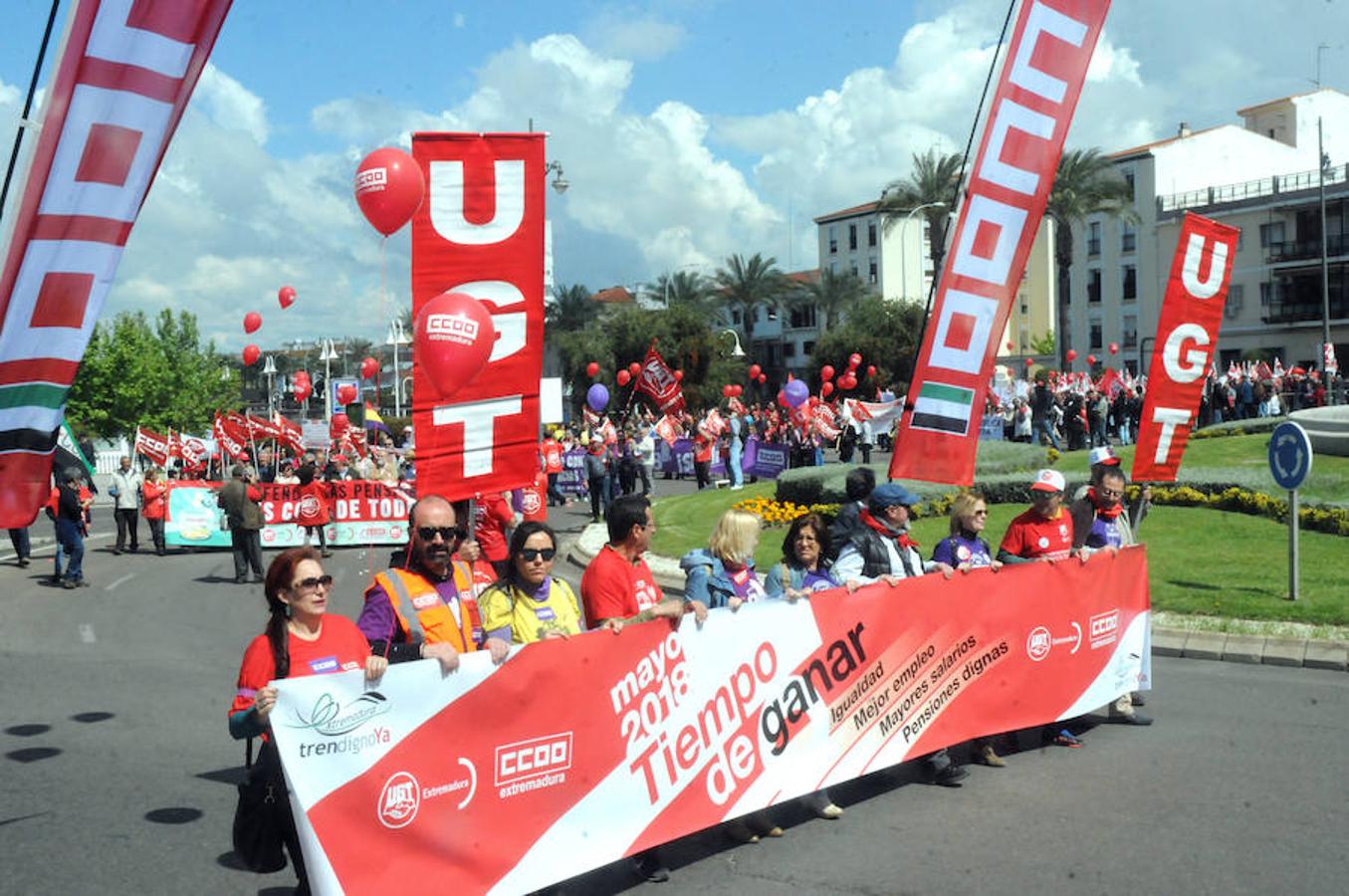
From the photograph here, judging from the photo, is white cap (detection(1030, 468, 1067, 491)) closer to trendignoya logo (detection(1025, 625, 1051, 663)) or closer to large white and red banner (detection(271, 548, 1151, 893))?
large white and red banner (detection(271, 548, 1151, 893))

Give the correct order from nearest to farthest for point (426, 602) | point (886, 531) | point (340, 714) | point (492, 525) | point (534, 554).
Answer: point (340, 714)
point (426, 602)
point (534, 554)
point (886, 531)
point (492, 525)

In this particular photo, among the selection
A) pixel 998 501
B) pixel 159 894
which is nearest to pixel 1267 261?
pixel 998 501

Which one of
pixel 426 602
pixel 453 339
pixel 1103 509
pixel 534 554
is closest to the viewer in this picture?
pixel 426 602

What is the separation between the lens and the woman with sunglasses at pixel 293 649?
14.8ft

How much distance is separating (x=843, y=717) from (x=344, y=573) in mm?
13608

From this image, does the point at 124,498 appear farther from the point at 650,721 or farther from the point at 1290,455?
the point at 650,721

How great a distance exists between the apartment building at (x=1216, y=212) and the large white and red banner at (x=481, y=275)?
65.4 m

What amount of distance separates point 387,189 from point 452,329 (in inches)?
74.0

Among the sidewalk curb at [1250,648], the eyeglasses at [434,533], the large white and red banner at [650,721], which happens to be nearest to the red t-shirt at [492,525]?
the large white and red banner at [650,721]

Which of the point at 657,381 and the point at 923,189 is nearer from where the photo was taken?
the point at 657,381

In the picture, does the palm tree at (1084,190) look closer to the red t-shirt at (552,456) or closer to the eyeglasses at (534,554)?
the red t-shirt at (552,456)

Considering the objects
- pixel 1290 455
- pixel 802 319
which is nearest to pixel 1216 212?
pixel 802 319

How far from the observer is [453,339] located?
21.9 ft

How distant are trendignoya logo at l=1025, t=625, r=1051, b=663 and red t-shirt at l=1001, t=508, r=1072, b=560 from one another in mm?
503
